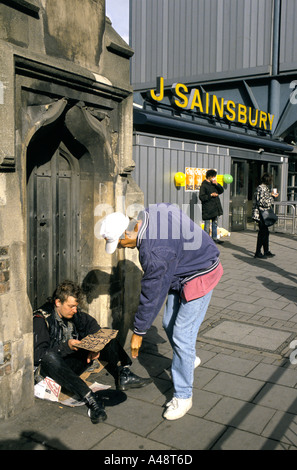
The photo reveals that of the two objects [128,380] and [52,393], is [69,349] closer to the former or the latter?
[52,393]

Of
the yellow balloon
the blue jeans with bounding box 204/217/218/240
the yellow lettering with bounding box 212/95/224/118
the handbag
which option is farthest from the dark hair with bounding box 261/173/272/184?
the yellow lettering with bounding box 212/95/224/118

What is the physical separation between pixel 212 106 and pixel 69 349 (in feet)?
41.5

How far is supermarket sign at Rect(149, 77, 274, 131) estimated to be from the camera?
13617 mm

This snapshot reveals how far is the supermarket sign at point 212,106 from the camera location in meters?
13.6

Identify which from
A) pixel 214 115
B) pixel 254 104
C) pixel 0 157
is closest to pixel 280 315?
pixel 0 157

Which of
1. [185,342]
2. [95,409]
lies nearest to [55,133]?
[185,342]

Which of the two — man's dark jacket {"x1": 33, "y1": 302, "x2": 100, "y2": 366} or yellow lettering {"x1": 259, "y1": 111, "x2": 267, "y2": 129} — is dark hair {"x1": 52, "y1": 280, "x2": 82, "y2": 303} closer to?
man's dark jacket {"x1": 33, "y1": 302, "x2": 100, "y2": 366}

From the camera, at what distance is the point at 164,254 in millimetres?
3705

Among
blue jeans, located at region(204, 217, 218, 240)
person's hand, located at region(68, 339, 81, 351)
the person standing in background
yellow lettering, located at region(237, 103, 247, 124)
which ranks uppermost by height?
yellow lettering, located at region(237, 103, 247, 124)

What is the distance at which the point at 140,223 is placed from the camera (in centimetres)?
388

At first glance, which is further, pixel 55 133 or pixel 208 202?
pixel 208 202

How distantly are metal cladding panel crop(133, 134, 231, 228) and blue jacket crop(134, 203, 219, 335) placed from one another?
7.18 m
